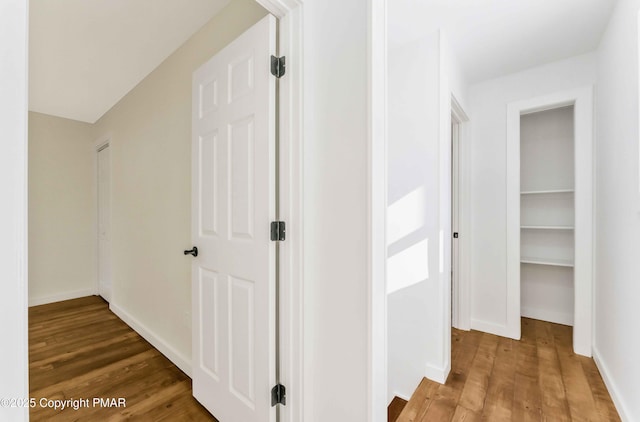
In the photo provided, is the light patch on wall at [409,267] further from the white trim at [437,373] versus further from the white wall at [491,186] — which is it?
the white wall at [491,186]

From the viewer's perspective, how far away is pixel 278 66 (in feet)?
4.32

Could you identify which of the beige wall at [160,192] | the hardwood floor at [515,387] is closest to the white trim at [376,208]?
the hardwood floor at [515,387]

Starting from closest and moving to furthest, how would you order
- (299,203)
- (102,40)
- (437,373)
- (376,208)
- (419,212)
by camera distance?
(376,208) → (299,203) → (437,373) → (419,212) → (102,40)

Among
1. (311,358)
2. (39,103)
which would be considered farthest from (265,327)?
(39,103)

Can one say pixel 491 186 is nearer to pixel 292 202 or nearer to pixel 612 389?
pixel 612 389

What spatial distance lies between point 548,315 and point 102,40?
15.8 feet

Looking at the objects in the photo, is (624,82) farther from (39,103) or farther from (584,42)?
(39,103)

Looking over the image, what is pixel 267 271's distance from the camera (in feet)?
4.29

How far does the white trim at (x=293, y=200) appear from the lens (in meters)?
1.26

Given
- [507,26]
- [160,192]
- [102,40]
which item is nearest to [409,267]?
[507,26]

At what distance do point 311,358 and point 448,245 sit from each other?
137cm

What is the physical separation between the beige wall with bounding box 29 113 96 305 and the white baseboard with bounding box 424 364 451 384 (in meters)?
4.43

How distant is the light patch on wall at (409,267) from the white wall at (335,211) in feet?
3.45

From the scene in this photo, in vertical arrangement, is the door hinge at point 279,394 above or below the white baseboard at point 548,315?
above
